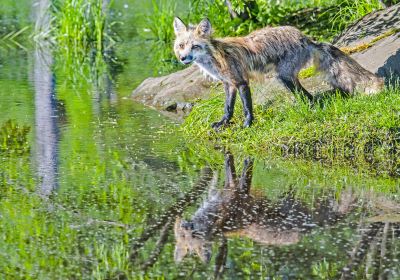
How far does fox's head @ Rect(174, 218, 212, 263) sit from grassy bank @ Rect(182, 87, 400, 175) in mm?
2455

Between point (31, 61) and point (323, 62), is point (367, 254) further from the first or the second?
point (31, 61)

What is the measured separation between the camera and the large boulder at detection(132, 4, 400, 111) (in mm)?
10875

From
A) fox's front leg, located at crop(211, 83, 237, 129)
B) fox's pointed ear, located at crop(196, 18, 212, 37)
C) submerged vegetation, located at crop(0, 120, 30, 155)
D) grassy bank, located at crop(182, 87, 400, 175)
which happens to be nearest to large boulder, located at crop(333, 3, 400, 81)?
grassy bank, located at crop(182, 87, 400, 175)

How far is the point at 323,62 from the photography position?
33.8 feet

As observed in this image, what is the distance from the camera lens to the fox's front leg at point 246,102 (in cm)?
995

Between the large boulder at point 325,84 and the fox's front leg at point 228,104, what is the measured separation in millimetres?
515

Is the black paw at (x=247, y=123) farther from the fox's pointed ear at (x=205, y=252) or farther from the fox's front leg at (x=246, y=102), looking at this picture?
the fox's pointed ear at (x=205, y=252)

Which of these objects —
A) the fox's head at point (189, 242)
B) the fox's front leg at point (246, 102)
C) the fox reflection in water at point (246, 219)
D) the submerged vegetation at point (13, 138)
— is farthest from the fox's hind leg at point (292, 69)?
the fox's head at point (189, 242)

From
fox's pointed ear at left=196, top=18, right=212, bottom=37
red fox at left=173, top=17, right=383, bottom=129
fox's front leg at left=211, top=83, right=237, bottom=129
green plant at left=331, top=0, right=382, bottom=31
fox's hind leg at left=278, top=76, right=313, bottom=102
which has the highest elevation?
green plant at left=331, top=0, right=382, bottom=31

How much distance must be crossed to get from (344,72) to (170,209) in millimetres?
3404

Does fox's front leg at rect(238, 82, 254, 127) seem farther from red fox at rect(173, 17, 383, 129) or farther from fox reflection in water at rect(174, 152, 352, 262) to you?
fox reflection in water at rect(174, 152, 352, 262)

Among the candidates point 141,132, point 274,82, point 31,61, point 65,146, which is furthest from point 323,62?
point 31,61

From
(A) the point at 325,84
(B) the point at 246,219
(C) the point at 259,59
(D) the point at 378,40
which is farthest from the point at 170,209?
(D) the point at 378,40

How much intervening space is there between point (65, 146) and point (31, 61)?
275 inches
